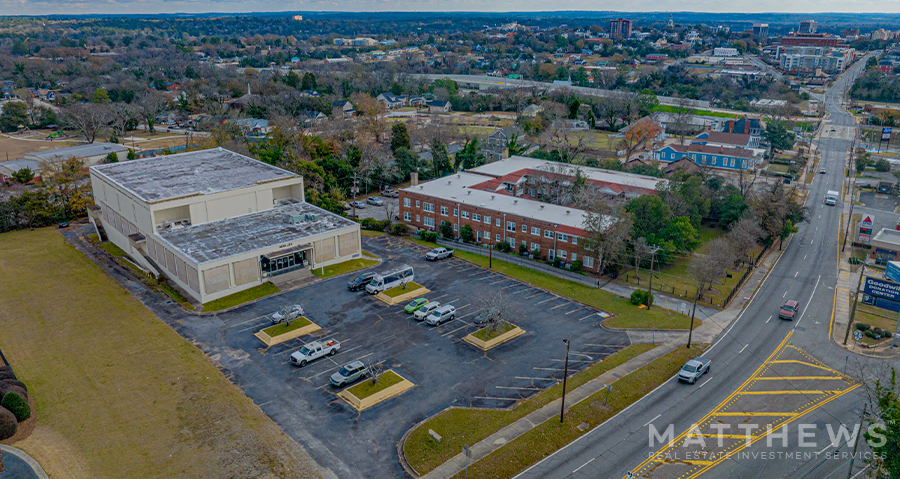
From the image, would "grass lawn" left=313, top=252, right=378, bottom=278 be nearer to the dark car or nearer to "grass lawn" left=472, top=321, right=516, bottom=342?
the dark car

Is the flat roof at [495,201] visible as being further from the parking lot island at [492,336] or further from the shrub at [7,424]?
the shrub at [7,424]

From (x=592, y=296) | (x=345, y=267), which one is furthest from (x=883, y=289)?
(x=345, y=267)

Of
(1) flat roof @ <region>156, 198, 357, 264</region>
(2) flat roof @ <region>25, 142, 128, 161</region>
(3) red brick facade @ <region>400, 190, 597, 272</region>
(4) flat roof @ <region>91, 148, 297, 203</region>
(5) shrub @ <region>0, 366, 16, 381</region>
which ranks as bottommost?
(5) shrub @ <region>0, 366, 16, 381</region>

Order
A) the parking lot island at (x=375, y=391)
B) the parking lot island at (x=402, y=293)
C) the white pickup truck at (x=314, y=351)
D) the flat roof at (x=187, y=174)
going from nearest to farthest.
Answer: the parking lot island at (x=375, y=391), the white pickup truck at (x=314, y=351), the parking lot island at (x=402, y=293), the flat roof at (x=187, y=174)

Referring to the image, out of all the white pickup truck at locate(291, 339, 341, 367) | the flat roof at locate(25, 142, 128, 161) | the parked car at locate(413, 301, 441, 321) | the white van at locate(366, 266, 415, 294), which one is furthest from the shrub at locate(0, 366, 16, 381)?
the flat roof at locate(25, 142, 128, 161)

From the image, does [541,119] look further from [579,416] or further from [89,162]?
[579,416]

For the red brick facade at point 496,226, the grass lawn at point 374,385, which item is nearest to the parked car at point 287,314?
the grass lawn at point 374,385
